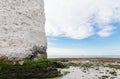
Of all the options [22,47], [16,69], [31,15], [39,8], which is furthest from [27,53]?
[39,8]

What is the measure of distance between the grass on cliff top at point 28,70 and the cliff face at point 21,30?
0.45 metres

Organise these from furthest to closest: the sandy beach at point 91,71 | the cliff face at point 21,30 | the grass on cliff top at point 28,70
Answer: the sandy beach at point 91,71, the cliff face at point 21,30, the grass on cliff top at point 28,70

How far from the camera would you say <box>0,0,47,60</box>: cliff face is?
45.0 ft

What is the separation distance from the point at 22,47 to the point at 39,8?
3869 mm

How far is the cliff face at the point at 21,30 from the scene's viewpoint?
1371cm

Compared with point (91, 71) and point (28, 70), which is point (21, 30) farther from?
point (91, 71)

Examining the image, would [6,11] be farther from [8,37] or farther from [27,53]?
[27,53]

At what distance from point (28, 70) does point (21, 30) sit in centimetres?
245

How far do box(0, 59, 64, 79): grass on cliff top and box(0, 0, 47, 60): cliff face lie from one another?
453mm

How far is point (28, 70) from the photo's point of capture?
47.4 feet

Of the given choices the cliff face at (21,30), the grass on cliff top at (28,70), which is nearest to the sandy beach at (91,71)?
the grass on cliff top at (28,70)

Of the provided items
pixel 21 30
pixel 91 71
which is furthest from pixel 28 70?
pixel 91 71

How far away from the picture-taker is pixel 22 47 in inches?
576

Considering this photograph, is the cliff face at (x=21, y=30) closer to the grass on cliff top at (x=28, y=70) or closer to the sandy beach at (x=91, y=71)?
the grass on cliff top at (x=28, y=70)
